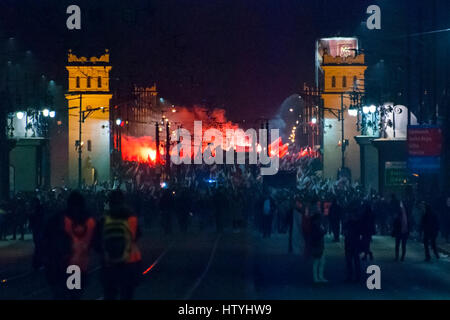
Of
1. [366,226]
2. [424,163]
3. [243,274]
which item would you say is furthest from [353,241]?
[424,163]

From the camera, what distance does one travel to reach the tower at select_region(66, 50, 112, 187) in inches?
3738

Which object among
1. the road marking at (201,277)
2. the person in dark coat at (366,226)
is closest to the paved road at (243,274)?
the road marking at (201,277)

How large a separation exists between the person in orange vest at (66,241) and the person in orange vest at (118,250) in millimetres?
209

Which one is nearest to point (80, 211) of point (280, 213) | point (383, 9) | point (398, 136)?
point (280, 213)

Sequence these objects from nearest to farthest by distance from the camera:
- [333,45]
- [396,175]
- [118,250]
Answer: [118,250], [396,175], [333,45]

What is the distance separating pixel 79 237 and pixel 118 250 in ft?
2.15

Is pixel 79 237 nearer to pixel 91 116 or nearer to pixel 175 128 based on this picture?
Result: pixel 91 116

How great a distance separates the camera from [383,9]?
82.0m

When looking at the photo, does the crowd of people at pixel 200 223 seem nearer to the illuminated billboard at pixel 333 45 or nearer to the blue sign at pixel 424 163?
the blue sign at pixel 424 163

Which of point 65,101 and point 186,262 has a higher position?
point 65,101

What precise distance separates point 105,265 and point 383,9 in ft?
234

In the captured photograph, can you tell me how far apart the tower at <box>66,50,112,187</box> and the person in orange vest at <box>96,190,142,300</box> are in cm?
8052

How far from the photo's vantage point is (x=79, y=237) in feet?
44.9
